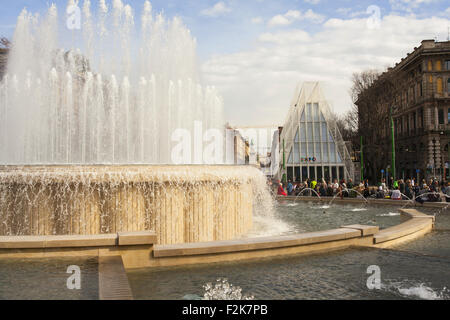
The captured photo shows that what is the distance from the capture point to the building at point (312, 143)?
5469cm

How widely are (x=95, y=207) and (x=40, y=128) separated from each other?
11082 millimetres

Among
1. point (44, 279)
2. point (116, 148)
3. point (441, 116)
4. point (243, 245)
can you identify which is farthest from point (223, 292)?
point (441, 116)

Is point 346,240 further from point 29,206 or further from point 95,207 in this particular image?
point 29,206

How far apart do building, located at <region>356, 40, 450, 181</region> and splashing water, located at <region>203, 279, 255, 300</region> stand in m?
41.4

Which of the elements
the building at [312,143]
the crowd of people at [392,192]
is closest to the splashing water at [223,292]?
the crowd of people at [392,192]

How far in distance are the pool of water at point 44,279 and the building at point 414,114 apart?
1643 inches

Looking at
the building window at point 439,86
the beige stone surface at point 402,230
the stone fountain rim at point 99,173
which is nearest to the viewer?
the stone fountain rim at point 99,173

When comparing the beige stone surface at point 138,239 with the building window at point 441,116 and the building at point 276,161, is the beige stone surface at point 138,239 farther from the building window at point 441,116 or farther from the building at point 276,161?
the building window at point 441,116

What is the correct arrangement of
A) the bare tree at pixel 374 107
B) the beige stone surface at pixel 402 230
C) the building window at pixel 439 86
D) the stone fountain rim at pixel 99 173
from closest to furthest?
the stone fountain rim at pixel 99 173 < the beige stone surface at pixel 402 230 < the bare tree at pixel 374 107 < the building window at pixel 439 86

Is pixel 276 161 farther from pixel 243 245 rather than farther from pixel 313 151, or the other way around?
pixel 243 245

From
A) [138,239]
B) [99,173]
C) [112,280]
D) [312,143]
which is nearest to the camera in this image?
[112,280]

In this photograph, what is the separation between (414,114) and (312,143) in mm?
14862

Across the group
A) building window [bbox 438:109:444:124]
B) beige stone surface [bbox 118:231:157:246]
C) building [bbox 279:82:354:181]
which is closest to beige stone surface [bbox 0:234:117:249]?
beige stone surface [bbox 118:231:157:246]

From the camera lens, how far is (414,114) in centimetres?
5791
